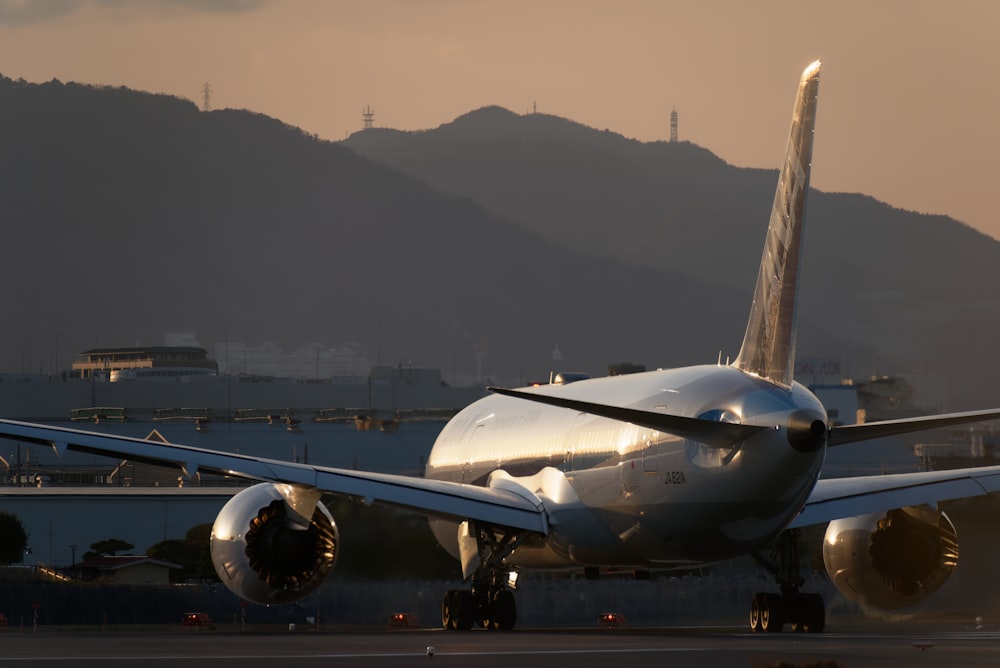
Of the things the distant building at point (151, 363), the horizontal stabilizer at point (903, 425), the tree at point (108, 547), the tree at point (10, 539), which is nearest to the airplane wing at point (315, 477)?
the horizontal stabilizer at point (903, 425)

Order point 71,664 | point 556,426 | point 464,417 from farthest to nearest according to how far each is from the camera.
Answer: point 464,417 → point 556,426 → point 71,664

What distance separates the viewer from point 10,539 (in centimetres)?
5375

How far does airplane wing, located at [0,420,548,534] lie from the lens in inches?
1013

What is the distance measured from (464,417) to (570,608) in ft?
15.0

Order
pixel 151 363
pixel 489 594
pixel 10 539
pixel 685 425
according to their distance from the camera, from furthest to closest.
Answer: pixel 151 363 → pixel 10 539 → pixel 489 594 → pixel 685 425

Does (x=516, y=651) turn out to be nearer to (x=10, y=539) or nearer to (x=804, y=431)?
(x=804, y=431)

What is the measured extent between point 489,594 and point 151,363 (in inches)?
5366

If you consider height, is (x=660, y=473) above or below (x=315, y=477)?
above

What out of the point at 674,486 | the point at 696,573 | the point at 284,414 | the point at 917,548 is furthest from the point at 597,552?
the point at 284,414

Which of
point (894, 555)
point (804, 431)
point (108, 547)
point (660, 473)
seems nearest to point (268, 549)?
point (660, 473)

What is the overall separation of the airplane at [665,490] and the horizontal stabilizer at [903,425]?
36mm

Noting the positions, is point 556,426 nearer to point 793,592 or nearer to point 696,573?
point 793,592

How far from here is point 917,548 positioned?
29203mm

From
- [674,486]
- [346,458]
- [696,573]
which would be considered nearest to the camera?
[674,486]
